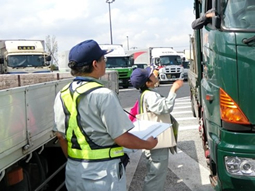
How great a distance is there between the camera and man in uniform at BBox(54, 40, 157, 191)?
219 cm

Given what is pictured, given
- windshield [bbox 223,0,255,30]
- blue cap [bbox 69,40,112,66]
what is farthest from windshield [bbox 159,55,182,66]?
blue cap [bbox 69,40,112,66]

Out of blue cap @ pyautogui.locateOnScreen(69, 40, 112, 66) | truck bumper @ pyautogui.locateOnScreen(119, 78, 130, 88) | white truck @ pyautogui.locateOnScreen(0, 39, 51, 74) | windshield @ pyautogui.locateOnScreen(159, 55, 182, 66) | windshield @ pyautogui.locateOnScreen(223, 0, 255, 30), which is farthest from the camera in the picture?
windshield @ pyautogui.locateOnScreen(159, 55, 182, 66)

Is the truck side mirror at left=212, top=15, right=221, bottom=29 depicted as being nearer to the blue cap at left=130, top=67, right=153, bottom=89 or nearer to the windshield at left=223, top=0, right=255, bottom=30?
the windshield at left=223, top=0, right=255, bottom=30

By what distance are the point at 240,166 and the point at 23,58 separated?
16.8m

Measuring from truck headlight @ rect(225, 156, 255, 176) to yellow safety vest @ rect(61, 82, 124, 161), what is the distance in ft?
3.48

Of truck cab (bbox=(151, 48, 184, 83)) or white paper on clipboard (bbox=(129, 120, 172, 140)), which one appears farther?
truck cab (bbox=(151, 48, 184, 83))

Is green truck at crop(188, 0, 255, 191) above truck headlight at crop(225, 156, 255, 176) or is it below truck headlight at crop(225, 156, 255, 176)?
above

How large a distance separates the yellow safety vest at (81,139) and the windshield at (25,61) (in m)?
16.4

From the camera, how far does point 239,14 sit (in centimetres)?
291

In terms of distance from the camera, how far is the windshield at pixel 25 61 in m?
17.6

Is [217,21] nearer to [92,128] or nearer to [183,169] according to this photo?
[92,128]

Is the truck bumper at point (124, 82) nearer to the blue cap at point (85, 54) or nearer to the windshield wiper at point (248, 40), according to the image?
the windshield wiper at point (248, 40)

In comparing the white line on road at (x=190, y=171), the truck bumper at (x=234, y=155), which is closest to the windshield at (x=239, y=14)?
the truck bumper at (x=234, y=155)

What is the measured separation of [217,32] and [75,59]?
1.42 m
